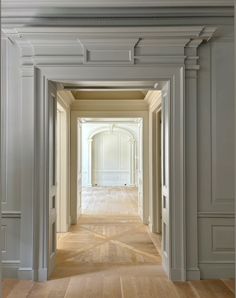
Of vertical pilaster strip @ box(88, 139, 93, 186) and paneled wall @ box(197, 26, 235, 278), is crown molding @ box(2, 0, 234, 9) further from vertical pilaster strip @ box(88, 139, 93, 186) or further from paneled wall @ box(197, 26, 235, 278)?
vertical pilaster strip @ box(88, 139, 93, 186)

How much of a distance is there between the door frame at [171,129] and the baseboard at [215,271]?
0.25 metres

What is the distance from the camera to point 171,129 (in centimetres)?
388

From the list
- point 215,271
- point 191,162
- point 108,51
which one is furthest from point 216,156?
point 108,51

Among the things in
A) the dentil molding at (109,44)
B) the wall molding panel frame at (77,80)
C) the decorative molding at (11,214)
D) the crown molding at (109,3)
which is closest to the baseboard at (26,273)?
the wall molding panel frame at (77,80)

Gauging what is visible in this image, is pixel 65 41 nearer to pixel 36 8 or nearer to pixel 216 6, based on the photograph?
pixel 36 8

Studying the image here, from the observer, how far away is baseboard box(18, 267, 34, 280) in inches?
148

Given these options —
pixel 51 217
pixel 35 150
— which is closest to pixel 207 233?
pixel 51 217

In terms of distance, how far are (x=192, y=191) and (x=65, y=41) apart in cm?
222

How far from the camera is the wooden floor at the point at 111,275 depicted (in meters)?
3.44

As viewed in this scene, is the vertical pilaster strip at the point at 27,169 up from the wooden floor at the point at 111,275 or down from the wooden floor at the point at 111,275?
up

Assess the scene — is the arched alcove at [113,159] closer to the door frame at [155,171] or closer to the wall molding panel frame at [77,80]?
the door frame at [155,171]

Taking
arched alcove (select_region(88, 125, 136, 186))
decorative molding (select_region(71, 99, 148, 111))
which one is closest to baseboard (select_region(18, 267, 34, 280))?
decorative molding (select_region(71, 99, 148, 111))

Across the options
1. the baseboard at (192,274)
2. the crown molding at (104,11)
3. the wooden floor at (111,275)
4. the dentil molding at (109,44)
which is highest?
Result: the crown molding at (104,11)

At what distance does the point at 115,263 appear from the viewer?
14.7 feet
